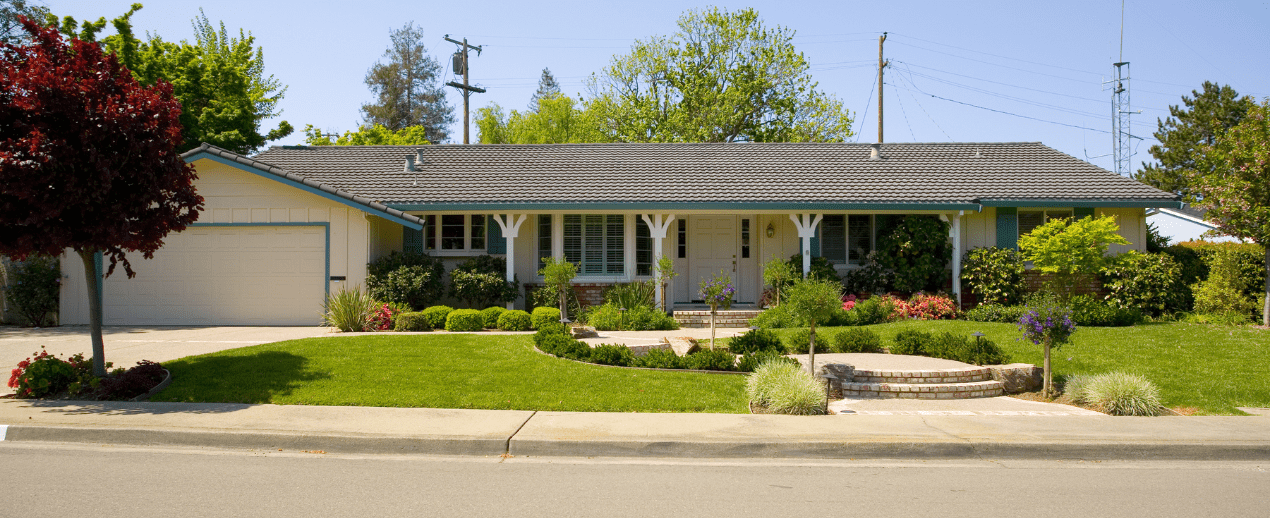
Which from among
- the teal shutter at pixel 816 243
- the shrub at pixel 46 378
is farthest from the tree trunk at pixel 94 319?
the teal shutter at pixel 816 243

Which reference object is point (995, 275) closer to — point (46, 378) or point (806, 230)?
point (806, 230)

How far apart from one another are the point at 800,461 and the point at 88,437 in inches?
252

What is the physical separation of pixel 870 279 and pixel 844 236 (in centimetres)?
141

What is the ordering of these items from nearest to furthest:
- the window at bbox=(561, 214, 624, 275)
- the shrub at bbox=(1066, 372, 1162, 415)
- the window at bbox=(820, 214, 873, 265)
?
the shrub at bbox=(1066, 372, 1162, 415) < the window at bbox=(561, 214, 624, 275) < the window at bbox=(820, 214, 873, 265)

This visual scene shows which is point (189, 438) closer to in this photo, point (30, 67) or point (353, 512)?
point (353, 512)

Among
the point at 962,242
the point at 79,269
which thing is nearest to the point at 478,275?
the point at 79,269

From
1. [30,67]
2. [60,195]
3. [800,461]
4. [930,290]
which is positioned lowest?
[800,461]

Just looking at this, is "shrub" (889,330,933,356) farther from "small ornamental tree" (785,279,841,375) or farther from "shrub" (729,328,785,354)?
"small ornamental tree" (785,279,841,375)

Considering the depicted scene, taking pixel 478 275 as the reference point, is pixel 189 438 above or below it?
below

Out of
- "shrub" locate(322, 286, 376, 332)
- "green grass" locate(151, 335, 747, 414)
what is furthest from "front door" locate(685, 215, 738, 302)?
"green grass" locate(151, 335, 747, 414)

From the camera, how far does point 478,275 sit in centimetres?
1639

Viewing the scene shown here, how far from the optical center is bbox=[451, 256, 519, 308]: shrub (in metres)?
16.3

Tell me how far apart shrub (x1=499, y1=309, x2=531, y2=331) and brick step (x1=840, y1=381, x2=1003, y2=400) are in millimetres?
6853

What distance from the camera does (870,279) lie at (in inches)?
682
